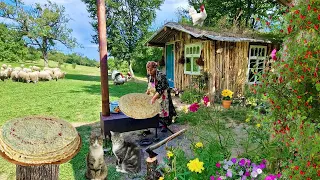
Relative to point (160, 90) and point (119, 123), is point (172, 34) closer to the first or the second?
point (160, 90)

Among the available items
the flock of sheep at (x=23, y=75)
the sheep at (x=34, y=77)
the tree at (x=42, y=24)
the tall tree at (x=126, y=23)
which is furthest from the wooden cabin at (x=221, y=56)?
the tree at (x=42, y=24)

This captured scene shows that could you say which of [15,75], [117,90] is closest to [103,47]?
[117,90]

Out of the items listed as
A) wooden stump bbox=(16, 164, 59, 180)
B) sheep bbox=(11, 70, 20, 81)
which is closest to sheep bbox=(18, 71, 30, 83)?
sheep bbox=(11, 70, 20, 81)

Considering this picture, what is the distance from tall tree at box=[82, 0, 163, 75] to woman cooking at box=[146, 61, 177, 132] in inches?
500

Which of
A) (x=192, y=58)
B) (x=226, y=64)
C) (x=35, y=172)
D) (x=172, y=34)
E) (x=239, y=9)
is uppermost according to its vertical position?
(x=239, y=9)

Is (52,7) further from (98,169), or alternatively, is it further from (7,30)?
(98,169)

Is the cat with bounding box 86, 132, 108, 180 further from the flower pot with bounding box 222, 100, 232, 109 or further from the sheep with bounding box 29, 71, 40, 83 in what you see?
the sheep with bounding box 29, 71, 40, 83

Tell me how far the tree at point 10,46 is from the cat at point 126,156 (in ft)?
76.2

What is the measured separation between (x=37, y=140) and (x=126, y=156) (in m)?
1.37

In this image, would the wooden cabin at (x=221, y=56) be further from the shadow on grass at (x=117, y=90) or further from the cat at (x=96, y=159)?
the cat at (x=96, y=159)

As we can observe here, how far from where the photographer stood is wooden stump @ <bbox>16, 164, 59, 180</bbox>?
212cm

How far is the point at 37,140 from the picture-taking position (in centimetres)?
189

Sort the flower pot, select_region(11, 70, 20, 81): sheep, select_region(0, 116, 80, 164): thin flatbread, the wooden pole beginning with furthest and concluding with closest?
select_region(11, 70, 20, 81): sheep < the flower pot < the wooden pole < select_region(0, 116, 80, 164): thin flatbread

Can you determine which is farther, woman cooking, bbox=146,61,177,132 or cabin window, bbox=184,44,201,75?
cabin window, bbox=184,44,201,75
